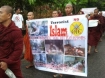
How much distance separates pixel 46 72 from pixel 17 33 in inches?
110

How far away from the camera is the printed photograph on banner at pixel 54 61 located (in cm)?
560

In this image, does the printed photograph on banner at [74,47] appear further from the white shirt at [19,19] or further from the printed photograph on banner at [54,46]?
the white shirt at [19,19]

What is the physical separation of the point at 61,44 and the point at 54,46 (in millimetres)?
211

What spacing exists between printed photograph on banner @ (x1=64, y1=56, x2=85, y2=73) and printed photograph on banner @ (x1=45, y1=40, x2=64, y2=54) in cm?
25

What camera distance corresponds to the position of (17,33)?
3676 millimetres

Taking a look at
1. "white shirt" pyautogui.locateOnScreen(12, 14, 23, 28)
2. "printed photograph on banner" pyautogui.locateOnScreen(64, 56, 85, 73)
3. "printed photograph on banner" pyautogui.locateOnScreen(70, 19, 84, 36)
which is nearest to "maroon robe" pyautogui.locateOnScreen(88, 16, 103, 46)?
"white shirt" pyautogui.locateOnScreen(12, 14, 23, 28)

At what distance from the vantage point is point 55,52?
5.68 meters

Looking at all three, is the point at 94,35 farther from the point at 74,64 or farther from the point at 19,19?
the point at 74,64

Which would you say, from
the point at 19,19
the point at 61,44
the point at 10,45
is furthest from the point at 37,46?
the point at 19,19

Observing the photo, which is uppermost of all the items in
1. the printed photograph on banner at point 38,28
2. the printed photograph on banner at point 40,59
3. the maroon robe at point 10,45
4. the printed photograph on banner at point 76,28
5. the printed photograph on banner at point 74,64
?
the maroon robe at point 10,45

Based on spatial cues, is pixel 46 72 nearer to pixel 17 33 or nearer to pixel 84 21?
pixel 84 21

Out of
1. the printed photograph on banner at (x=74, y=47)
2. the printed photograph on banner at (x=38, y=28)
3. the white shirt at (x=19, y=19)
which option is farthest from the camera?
the white shirt at (x=19, y=19)

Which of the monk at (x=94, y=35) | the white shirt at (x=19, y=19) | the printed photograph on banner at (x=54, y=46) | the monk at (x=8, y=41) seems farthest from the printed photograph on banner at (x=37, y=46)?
the white shirt at (x=19, y=19)

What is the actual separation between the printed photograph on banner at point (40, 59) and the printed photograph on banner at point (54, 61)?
13 cm
